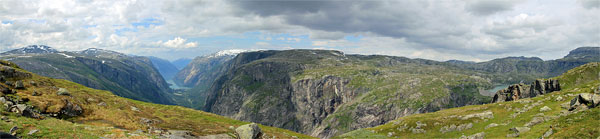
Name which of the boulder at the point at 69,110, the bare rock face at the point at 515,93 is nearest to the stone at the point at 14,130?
the boulder at the point at 69,110

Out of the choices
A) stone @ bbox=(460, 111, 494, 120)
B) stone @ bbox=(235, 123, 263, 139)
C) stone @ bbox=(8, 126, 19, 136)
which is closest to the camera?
stone @ bbox=(8, 126, 19, 136)

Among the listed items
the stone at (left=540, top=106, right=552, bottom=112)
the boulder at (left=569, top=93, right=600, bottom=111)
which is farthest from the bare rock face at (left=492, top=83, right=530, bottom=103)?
the boulder at (left=569, top=93, right=600, bottom=111)

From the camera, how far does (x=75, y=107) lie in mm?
49750

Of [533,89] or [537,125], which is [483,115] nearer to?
[537,125]

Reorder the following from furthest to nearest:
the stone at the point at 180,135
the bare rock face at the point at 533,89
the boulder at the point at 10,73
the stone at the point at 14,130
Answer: the bare rock face at the point at 533,89 → the boulder at the point at 10,73 → the stone at the point at 180,135 → the stone at the point at 14,130

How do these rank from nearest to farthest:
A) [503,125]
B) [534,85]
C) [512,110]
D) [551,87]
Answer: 1. [503,125]
2. [512,110]
3. [551,87]
4. [534,85]

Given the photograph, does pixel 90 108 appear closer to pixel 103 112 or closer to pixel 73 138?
pixel 103 112

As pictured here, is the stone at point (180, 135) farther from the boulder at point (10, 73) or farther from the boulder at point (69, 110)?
the boulder at point (10, 73)

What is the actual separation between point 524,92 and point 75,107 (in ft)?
558

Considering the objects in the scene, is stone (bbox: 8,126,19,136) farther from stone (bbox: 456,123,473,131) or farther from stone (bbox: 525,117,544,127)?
stone (bbox: 456,123,473,131)

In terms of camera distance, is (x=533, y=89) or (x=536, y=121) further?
(x=533, y=89)

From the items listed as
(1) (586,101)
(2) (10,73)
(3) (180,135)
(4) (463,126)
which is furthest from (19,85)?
(4) (463,126)

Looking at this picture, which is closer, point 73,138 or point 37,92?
point 73,138

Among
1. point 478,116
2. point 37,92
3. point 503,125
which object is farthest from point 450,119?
point 37,92
